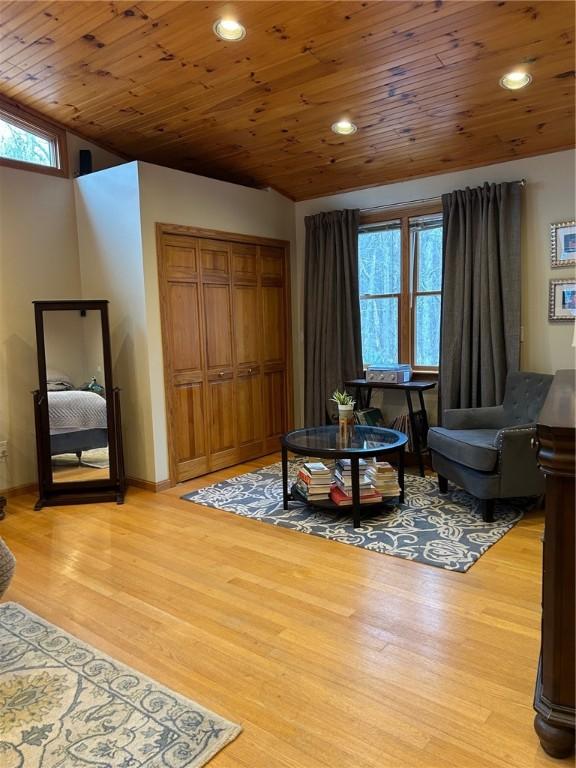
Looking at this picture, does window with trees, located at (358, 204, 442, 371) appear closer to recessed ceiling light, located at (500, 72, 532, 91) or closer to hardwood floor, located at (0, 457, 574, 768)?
recessed ceiling light, located at (500, 72, 532, 91)

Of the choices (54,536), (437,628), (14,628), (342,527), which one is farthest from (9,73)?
(437,628)

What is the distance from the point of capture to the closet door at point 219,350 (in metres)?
4.75

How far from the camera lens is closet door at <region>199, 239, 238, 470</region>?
4.75m

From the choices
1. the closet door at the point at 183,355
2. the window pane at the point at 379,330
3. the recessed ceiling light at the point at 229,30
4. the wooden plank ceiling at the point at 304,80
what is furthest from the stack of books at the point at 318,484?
the recessed ceiling light at the point at 229,30

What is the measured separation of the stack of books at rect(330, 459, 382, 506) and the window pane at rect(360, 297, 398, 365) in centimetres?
177

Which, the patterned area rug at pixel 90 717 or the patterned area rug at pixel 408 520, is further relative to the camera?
the patterned area rug at pixel 408 520

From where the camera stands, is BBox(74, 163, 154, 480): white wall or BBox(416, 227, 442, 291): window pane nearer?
BBox(74, 163, 154, 480): white wall

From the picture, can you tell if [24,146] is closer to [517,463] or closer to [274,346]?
[274,346]

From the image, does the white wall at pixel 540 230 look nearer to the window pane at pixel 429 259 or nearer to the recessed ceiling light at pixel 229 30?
the window pane at pixel 429 259

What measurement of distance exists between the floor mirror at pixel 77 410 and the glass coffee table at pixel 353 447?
4.72 ft

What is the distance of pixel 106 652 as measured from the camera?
222 centimetres

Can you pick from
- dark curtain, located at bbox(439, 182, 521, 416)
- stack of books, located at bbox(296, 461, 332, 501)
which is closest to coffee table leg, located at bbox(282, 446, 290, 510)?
stack of books, located at bbox(296, 461, 332, 501)

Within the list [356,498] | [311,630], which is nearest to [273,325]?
[356,498]

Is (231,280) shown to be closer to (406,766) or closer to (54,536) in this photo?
(54,536)
